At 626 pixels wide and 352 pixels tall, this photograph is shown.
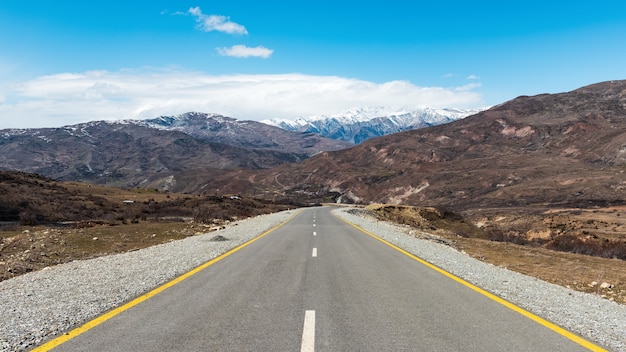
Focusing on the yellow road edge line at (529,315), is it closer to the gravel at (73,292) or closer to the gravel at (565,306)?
the gravel at (565,306)

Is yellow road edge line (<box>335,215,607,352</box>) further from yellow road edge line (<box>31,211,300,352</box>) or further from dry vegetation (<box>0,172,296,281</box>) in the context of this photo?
dry vegetation (<box>0,172,296,281</box>)

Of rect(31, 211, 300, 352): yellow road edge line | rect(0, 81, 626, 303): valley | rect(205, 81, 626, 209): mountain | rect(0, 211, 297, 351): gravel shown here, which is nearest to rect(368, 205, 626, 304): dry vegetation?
rect(0, 81, 626, 303): valley

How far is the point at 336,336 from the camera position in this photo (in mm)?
6316

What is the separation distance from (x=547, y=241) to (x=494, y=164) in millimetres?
91704

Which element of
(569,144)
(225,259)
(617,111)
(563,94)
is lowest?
(225,259)

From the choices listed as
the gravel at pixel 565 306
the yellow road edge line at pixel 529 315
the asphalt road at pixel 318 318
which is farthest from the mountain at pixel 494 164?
the asphalt road at pixel 318 318

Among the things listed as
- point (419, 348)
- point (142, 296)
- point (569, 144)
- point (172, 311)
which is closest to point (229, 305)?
point (172, 311)

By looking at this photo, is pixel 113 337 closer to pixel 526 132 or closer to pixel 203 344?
pixel 203 344

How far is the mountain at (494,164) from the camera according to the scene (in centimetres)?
9006

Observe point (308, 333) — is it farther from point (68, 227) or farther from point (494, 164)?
point (494, 164)

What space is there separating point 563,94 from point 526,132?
168ft

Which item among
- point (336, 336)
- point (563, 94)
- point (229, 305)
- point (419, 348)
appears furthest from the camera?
point (563, 94)

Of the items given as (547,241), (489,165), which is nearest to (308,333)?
(547,241)

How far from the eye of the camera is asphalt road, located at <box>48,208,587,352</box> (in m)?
→ 6.00
